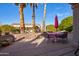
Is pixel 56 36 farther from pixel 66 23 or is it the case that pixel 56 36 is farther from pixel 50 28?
pixel 66 23

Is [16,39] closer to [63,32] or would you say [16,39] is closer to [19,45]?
[19,45]

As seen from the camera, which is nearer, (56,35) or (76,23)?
(76,23)

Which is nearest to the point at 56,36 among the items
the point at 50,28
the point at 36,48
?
the point at 50,28

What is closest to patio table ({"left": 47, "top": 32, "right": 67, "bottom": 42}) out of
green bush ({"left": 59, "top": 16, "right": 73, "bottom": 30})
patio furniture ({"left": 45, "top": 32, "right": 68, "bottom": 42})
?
patio furniture ({"left": 45, "top": 32, "right": 68, "bottom": 42})

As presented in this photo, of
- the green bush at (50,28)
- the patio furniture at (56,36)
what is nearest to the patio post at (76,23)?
the patio furniture at (56,36)

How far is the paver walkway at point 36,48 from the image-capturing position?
7.46m

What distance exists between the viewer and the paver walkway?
7.46 m

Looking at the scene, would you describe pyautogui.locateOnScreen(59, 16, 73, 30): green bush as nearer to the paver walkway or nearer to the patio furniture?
the patio furniture

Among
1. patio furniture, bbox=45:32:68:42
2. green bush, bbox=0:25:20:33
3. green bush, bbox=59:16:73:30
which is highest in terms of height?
green bush, bbox=59:16:73:30

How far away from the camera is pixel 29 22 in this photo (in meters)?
7.49

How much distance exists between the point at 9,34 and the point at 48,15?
1.07m

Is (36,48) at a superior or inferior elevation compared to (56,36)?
inferior

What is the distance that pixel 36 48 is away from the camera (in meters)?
7.55

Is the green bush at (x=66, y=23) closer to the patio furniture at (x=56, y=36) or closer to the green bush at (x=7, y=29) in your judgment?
the patio furniture at (x=56, y=36)
